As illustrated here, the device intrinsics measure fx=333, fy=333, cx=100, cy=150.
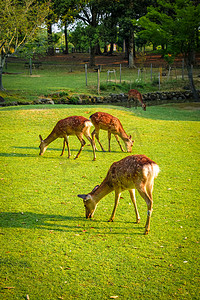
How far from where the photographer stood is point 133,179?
5250 millimetres

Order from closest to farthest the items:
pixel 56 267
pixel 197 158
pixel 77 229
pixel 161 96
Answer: pixel 56 267
pixel 77 229
pixel 197 158
pixel 161 96

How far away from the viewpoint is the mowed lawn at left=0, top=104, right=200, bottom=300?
4.32 metres

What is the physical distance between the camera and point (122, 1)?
128ft

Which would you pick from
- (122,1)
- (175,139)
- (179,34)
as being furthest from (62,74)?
(175,139)

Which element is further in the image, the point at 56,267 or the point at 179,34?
the point at 179,34

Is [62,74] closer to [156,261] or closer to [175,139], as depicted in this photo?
[175,139]

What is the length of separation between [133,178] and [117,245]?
43.0 inches

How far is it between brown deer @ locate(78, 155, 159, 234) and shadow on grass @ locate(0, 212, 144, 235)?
0.27m

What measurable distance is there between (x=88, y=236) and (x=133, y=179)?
1227 mm

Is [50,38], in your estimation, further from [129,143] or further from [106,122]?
[129,143]

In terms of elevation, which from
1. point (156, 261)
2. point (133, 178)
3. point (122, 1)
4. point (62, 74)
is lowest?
point (156, 261)

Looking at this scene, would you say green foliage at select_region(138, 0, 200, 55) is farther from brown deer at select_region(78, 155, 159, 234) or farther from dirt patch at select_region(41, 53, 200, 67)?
brown deer at select_region(78, 155, 159, 234)

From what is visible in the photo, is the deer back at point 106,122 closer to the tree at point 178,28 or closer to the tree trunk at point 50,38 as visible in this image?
the tree at point 178,28

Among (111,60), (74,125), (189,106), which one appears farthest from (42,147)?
(111,60)
